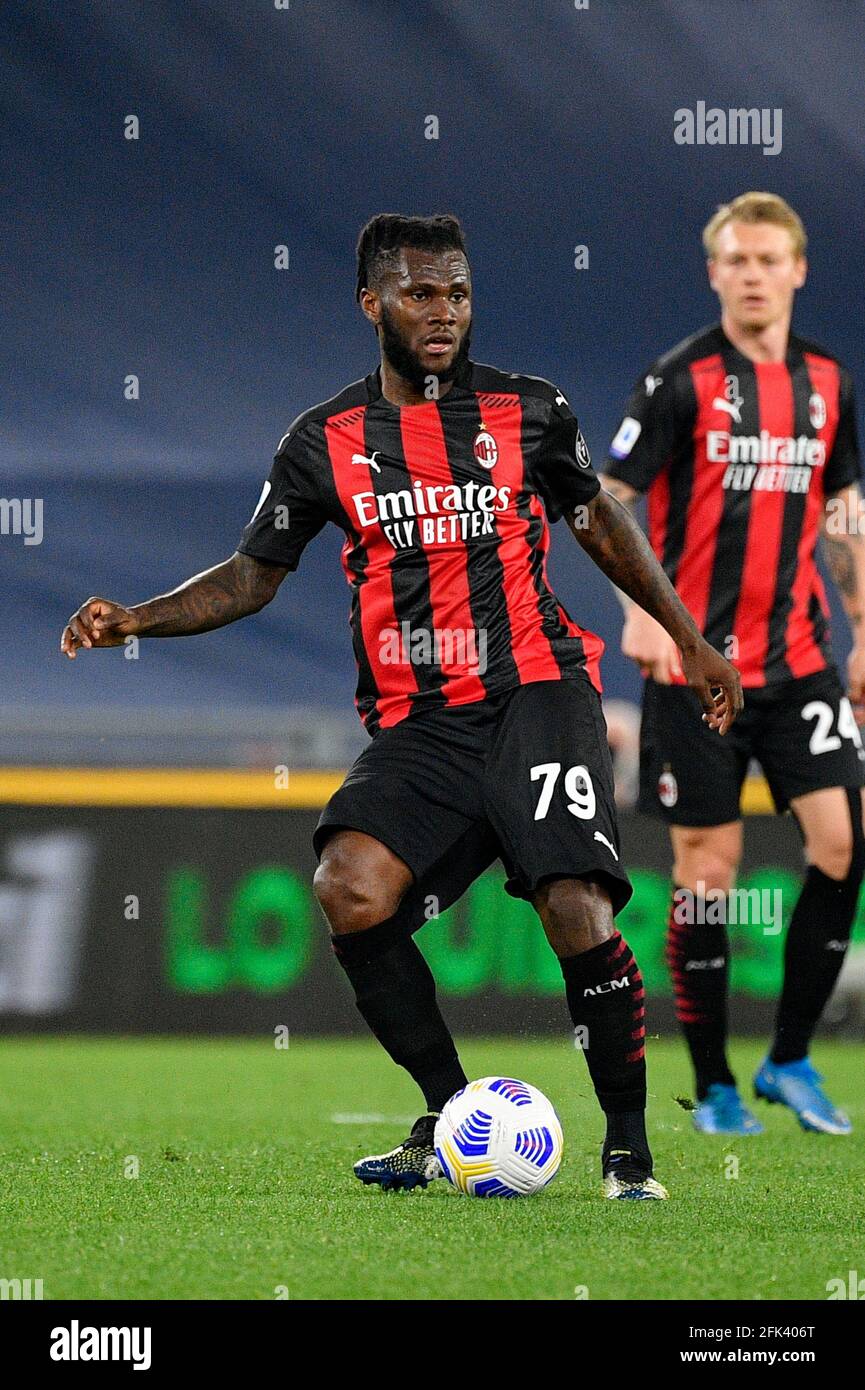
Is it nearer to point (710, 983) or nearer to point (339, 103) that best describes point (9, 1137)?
point (710, 983)

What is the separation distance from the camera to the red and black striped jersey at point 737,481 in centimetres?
569

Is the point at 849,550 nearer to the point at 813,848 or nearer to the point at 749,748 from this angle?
the point at 749,748

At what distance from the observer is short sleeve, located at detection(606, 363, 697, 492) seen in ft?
18.6

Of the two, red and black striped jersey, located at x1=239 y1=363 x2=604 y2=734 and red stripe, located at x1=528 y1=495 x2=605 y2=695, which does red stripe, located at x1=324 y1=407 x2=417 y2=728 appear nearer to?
red and black striped jersey, located at x1=239 y1=363 x2=604 y2=734

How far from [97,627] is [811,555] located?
264 centimetres

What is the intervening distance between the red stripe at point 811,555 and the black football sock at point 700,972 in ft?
2.46

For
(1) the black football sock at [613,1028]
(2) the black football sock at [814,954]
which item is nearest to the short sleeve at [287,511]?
(1) the black football sock at [613,1028]

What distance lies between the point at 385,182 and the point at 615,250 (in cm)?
170

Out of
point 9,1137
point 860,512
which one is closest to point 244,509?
point 860,512

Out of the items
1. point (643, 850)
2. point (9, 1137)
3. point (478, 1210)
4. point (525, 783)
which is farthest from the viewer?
point (643, 850)

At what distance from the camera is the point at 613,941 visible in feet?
12.6

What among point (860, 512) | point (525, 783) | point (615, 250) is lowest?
point (525, 783)

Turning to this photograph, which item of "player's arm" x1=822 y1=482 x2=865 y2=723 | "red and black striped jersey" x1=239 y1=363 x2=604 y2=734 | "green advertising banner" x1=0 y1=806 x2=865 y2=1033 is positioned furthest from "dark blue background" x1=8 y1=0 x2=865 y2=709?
"red and black striped jersey" x1=239 y1=363 x2=604 y2=734

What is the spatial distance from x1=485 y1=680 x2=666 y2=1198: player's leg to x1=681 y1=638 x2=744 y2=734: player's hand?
0.36m
